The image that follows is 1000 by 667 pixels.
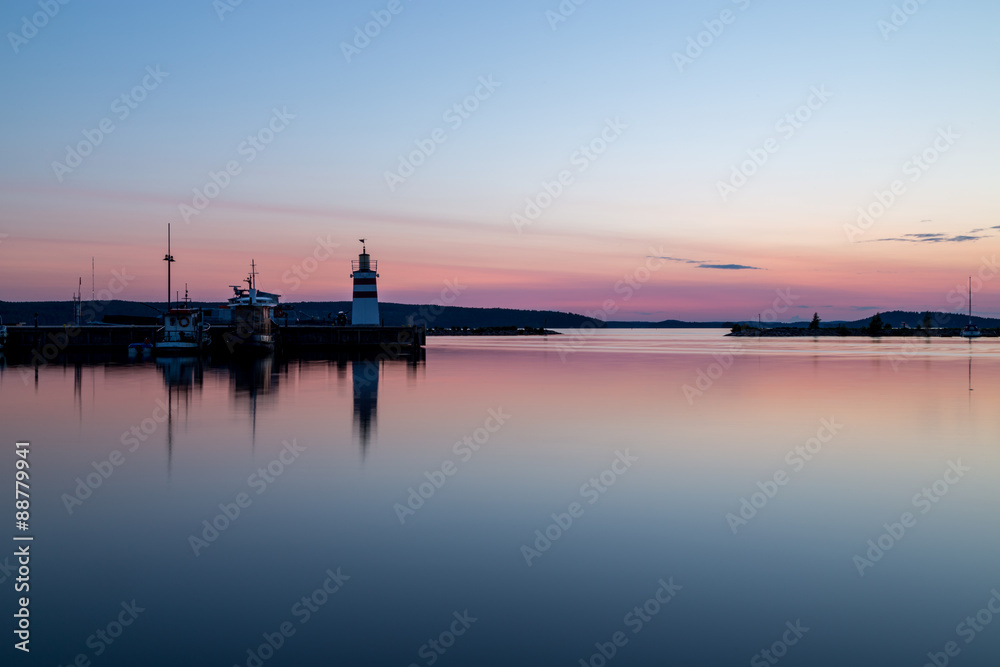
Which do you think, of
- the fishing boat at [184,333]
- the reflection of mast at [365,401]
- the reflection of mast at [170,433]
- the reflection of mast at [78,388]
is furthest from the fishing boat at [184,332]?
the reflection of mast at [170,433]

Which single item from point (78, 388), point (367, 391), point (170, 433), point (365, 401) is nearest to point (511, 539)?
point (170, 433)

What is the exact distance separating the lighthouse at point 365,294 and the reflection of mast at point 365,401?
26339mm

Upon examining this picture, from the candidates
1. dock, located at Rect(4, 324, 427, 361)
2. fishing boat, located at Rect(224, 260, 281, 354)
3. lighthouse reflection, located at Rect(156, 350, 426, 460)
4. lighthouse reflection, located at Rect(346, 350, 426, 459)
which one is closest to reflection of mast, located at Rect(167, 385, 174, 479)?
lighthouse reflection, located at Rect(156, 350, 426, 460)

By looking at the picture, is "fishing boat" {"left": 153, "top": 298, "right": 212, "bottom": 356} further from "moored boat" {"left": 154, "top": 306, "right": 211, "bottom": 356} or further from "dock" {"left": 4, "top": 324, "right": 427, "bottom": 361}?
"dock" {"left": 4, "top": 324, "right": 427, "bottom": 361}

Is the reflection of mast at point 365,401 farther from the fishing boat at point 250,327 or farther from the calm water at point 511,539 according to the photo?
the fishing boat at point 250,327

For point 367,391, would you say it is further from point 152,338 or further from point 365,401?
point 152,338

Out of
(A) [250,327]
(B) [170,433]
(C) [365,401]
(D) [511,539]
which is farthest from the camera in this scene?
(A) [250,327]

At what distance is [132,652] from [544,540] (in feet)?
15.5

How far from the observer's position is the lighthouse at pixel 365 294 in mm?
69312

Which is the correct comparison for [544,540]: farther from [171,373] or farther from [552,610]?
[171,373]

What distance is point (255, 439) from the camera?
56.6ft

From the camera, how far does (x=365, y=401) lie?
85.1 ft

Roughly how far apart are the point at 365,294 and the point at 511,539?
64065mm

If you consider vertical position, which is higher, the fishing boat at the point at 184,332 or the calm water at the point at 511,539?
the fishing boat at the point at 184,332
